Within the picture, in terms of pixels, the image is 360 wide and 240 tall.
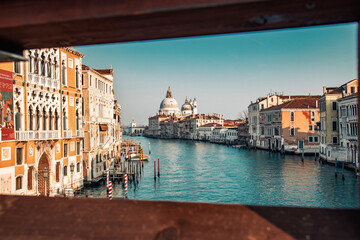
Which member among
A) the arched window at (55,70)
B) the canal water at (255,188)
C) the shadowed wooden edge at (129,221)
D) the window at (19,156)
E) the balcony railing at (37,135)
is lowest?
the canal water at (255,188)

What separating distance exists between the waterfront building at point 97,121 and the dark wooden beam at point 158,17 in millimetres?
16683

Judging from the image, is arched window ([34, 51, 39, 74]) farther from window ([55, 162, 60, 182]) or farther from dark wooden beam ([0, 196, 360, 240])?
dark wooden beam ([0, 196, 360, 240])

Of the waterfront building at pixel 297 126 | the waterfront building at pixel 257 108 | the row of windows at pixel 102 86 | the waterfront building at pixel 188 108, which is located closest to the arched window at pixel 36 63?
the row of windows at pixel 102 86

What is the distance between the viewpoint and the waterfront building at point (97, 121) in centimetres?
1756

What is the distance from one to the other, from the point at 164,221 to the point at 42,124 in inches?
469

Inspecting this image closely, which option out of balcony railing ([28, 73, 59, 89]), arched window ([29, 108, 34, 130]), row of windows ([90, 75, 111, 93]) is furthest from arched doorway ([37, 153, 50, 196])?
row of windows ([90, 75, 111, 93])

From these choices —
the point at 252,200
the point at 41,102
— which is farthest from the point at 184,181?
the point at 41,102

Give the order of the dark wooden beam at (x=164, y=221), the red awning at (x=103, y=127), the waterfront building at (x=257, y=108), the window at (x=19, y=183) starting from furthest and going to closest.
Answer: the waterfront building at (x=257, y=108) → the red awning at (x=103, y=127) → the window at (x=19, y=183) → the dark wooden beam at (x=164, y=221)

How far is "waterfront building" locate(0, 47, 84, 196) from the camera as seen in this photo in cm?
1000

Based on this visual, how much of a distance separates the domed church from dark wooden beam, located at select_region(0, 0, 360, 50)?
126 m

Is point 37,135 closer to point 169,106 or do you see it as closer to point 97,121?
point 97,121

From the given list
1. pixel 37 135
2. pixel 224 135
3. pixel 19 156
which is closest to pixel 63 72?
pixel 37 135

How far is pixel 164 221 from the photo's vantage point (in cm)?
156

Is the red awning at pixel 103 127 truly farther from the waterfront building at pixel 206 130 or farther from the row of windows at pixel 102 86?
the waterfront building at pixel 206 130
